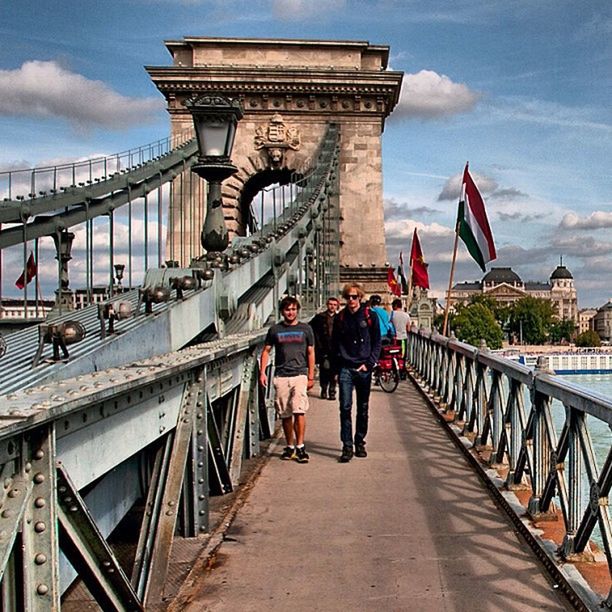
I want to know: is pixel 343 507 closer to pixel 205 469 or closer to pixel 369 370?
pixel 205 469

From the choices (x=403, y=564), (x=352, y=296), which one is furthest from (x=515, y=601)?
(x=352, y=296)

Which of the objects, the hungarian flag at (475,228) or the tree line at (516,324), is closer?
the hungarian flag at (475,228)

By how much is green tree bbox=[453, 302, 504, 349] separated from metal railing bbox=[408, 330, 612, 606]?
130 m

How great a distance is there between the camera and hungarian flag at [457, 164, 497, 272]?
619 inches

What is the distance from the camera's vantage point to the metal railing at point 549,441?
4.38 metres

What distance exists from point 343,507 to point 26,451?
4.11 meters

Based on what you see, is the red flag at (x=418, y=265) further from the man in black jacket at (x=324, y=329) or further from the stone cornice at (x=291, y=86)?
the man in black jacket at (x=324, y=329)

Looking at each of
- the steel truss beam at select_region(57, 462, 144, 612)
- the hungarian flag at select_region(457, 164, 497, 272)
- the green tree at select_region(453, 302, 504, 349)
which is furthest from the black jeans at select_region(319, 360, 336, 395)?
the green tree at select_region(453, 302, 504, 349)

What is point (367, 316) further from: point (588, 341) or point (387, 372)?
point (588, 341)

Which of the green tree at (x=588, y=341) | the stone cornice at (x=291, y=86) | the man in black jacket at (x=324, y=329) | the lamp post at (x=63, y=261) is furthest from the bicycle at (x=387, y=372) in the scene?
the green tree at (x=588, y=341)

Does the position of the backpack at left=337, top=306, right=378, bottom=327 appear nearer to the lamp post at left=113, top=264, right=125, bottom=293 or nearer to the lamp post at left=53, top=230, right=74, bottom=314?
the lamp post at left=53, top=230, right=74, bottom=314

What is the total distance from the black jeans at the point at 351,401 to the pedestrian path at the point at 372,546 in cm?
28

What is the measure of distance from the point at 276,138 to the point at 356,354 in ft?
67.1

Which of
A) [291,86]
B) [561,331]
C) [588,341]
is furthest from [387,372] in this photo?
[561,331]
